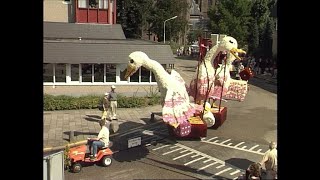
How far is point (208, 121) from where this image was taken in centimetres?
1386

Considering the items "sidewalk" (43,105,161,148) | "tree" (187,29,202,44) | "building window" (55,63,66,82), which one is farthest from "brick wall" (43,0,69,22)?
"tree" (187,29,202,44)

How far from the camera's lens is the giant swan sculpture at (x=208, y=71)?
14875mm

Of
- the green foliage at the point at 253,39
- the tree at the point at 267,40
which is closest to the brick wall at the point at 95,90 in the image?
the tree at the point at 267,40

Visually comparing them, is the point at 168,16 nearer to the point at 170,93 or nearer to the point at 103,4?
the point at 103,4

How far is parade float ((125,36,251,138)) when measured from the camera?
12.4 meters

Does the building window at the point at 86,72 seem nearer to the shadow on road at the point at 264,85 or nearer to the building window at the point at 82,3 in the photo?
the building window at the point at 82,3

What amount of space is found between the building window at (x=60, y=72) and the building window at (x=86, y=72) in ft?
3.41

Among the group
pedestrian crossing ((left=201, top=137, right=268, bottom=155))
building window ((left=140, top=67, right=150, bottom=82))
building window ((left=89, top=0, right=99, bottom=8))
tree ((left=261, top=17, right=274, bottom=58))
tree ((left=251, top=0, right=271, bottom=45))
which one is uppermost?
tree ((left=251, top=0, right=271, bottom=45))

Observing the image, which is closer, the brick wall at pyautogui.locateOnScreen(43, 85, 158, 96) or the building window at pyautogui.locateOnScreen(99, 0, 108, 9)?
the brick wall at pyautogui.locateOnScreen(43, 85, 158, 96)

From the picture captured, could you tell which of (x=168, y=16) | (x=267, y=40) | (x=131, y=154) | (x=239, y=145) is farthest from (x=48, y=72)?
(x=168, y=16)

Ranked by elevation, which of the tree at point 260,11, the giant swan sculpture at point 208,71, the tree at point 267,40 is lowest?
the giant swan sculpture at point 208,71

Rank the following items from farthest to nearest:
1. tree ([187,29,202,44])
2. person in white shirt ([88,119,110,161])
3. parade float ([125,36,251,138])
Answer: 1. tree ([187,29,202,44])
2. parade float ([125,36,251,138])
3. person in white shirt ([88,119,110,161])

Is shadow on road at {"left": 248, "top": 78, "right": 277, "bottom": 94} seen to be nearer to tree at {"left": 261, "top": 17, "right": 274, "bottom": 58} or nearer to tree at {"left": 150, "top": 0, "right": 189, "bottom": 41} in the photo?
tree at {"left": 261, "top": 17, "right": 274, "bottom": 58}

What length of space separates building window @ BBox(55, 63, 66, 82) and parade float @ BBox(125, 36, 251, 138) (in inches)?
370
